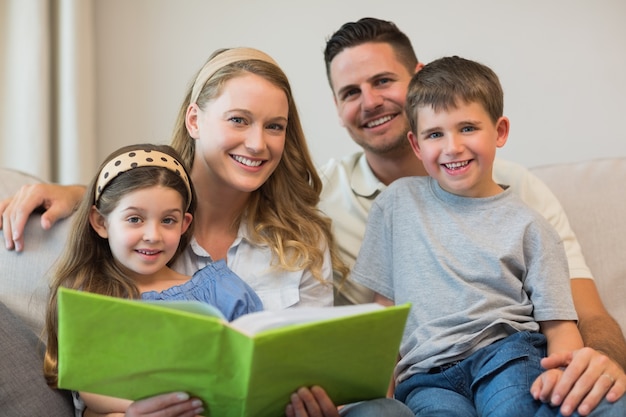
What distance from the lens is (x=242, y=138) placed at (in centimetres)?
185

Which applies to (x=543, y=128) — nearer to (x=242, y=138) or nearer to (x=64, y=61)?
(x=242, y=138)

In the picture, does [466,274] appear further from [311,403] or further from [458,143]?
[311,403]

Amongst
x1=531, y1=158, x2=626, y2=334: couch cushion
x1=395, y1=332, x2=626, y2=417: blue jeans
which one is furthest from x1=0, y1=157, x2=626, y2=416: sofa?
x1=395, y1=332, x2=626, y2=417: blue jeans

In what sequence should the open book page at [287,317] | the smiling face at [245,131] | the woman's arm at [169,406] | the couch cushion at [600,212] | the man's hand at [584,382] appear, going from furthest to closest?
the couch cushion at [600,212] → the smiling face at [245,131] → the man's hand at [584,382] → the woman's arm at [169,406] → the open book page at [287,317]

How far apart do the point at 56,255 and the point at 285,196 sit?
58 cm

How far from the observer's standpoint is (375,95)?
2291 mm

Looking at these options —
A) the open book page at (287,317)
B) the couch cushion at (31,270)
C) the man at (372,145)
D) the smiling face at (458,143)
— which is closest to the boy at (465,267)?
the smiling face at (458,143)

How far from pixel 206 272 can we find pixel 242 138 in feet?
1.05

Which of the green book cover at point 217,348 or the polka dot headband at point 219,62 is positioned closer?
the green book cover at point 217,348

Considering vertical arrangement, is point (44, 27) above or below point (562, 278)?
above

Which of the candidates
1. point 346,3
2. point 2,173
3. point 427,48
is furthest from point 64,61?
point 427,48

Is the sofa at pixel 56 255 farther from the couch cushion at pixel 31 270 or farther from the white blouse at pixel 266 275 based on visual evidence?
the white blouse at pixel 266 275

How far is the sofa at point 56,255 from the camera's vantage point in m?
1.61

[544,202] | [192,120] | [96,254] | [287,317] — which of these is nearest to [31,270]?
[96,254]
